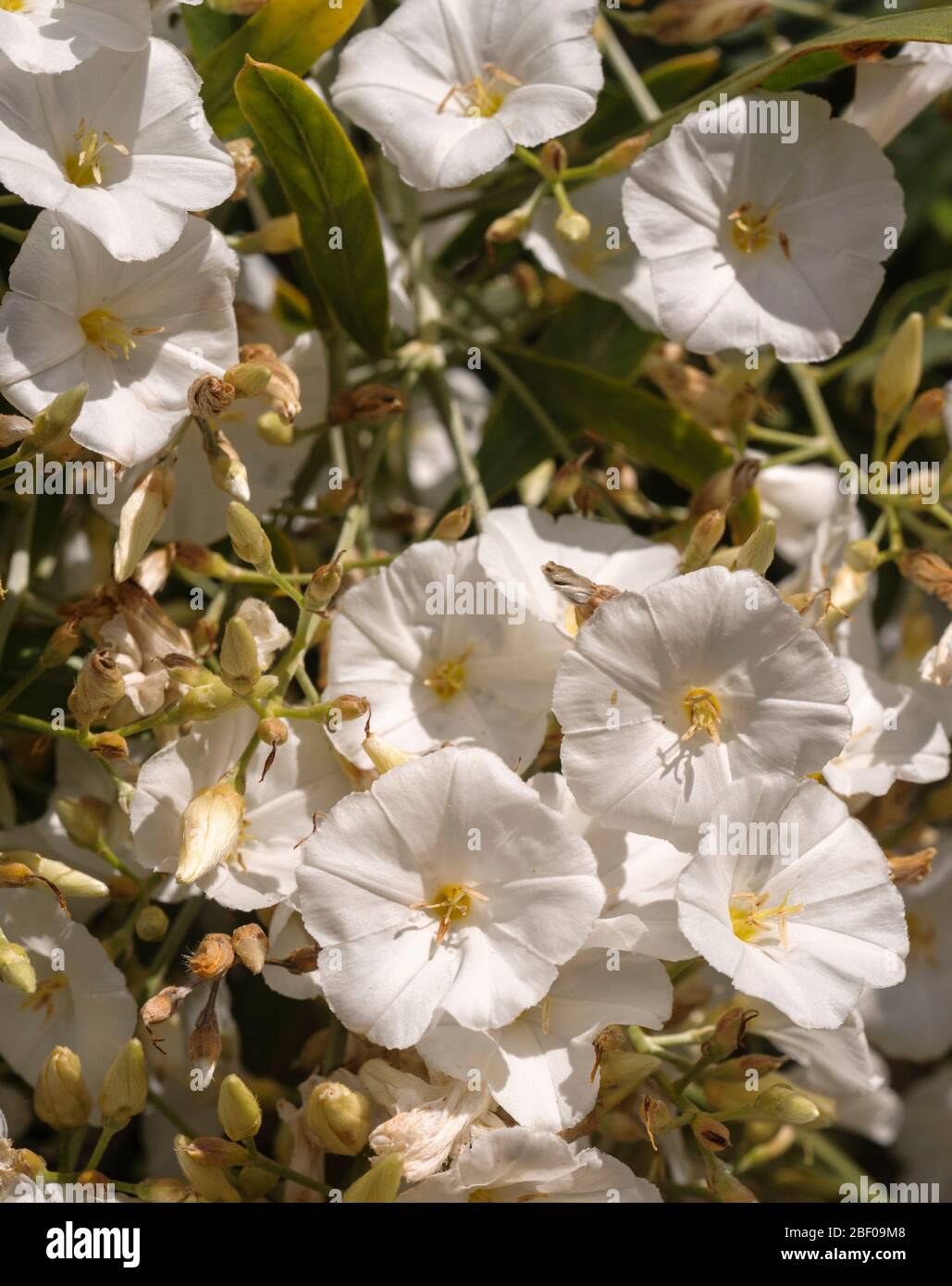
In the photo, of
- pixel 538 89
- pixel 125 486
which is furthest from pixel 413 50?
pixel 125 486

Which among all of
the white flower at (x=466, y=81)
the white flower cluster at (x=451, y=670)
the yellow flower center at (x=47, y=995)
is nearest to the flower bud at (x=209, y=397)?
the white flower cluster at (x=451, y=670)

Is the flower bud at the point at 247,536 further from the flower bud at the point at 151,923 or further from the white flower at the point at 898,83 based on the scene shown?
the white flower at the point at 898,83

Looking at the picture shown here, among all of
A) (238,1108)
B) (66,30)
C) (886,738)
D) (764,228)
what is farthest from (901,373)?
(238,1108)

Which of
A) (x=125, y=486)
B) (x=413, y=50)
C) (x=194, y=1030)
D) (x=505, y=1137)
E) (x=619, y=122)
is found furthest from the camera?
(x=619, y=122)

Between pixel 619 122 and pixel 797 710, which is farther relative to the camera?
pixel 619 122
